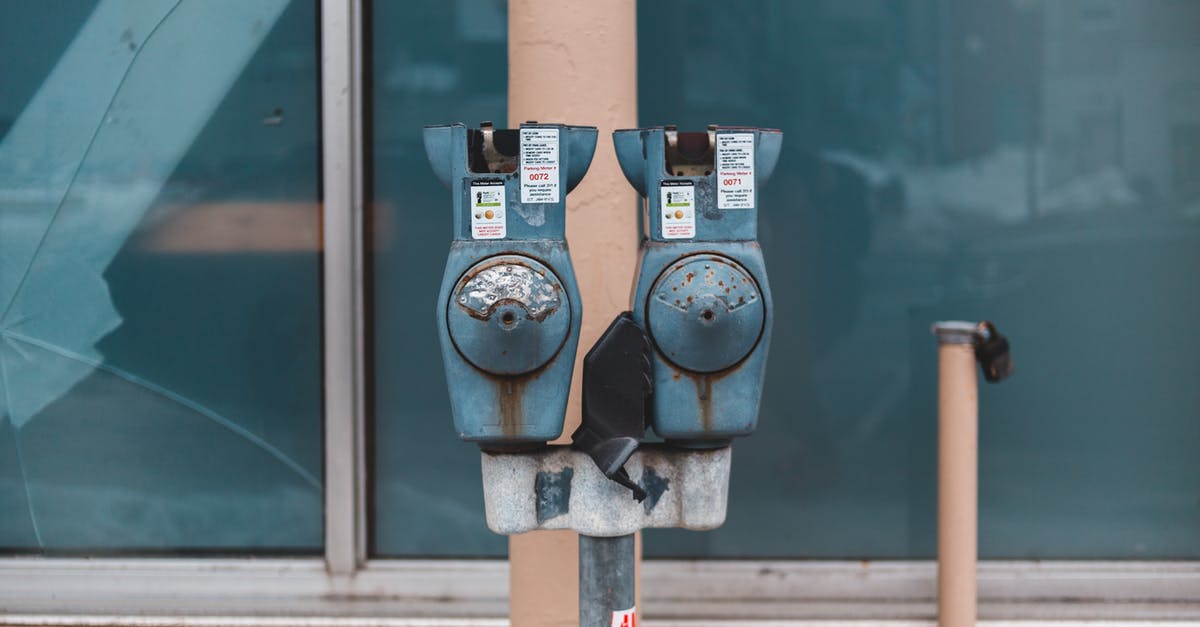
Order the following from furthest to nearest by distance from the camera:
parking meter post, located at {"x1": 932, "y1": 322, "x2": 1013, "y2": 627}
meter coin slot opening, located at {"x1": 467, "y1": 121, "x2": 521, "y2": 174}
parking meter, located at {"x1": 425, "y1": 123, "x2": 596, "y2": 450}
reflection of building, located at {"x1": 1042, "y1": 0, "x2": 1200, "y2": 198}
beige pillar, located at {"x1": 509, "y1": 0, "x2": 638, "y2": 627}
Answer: reflection of building, located at {"x1": 1042, "y1": 0, "x2": 1200, "y2": 198} → parking meter post, located at {"x1": 932, "y1": 322, "x2": 1013, "y2": 627} → beige pillar, located at {"x1": 509, "y1": 0, "x2": 638, "y2": 627} → meter coin slot opening, located at {"x1": 467, "y1": 121, "x2": 521, "y2": 174} → parking meter, located at {"x1": 425, "y1": 123, "x2": 596, "y2": 450}

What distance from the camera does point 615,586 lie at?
7.15 ft

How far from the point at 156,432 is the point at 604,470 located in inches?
83.4

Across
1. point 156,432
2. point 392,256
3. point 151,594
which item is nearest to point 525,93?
point 392,256

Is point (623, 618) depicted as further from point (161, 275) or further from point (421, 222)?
point (161, 275)

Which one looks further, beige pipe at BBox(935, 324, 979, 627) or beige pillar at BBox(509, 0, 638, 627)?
beige pipe at BBox(935, 324, 979, 627)

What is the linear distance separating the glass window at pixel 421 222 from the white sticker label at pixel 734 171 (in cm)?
160

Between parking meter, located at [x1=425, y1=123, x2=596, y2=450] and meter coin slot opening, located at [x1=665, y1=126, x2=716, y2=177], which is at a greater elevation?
meter coin slot opening, located at [x1=665, y1=126, x2=716, y2=177]

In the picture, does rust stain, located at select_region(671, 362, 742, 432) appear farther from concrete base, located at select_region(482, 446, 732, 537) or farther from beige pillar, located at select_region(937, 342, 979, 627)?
beige pillar, located at select_region(937, 342, 979, 627)

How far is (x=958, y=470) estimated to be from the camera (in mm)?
3055

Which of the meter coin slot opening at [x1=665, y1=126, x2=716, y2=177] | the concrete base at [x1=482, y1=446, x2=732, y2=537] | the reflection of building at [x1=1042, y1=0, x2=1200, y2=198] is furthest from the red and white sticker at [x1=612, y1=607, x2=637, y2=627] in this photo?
the reflection of building at [x1=1042, y1=0, x2=1200, y2=198]

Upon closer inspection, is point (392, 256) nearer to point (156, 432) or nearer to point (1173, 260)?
point (156, 432)

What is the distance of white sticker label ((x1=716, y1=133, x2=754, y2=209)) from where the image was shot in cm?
207

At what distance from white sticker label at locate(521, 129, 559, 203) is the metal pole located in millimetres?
655

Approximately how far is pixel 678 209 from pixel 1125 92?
2076mm
